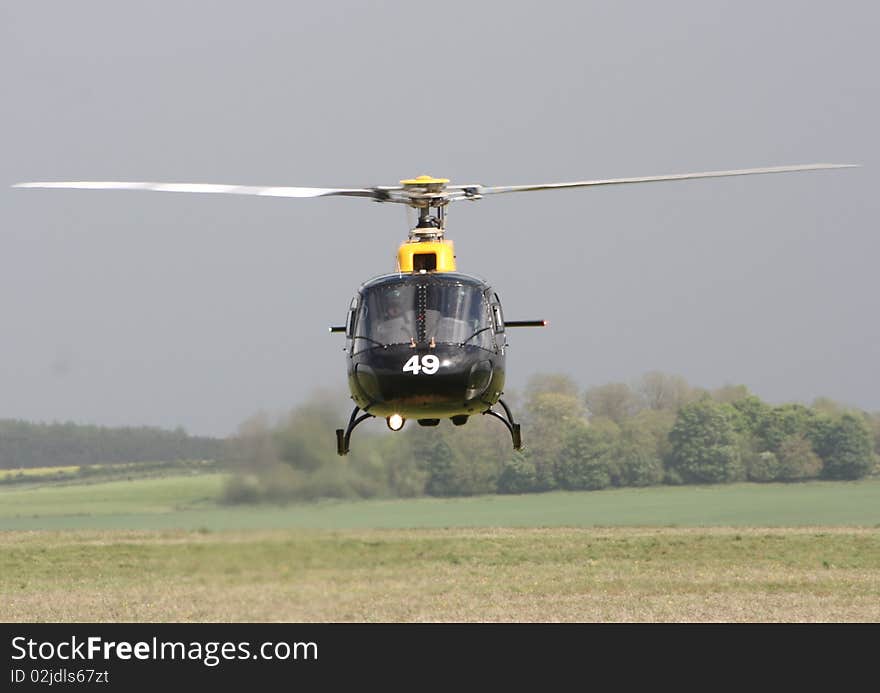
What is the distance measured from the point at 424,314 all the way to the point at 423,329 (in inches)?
9.1

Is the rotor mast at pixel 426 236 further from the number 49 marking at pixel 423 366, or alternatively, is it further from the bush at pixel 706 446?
the bush at pixel 706 446

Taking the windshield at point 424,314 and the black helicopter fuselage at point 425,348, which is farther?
the windshield at point 424,314

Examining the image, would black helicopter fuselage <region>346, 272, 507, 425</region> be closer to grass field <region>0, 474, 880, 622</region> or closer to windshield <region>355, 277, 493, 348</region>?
windshield <region>355, 277, 493, 348</region>

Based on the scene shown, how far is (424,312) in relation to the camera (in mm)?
18266

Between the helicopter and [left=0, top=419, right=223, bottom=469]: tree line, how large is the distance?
3393 centimetres

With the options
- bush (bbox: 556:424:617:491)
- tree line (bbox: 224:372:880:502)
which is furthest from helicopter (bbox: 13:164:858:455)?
bush (bbox: 556:424:617:491)

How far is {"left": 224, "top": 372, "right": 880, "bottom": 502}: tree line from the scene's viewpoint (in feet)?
172

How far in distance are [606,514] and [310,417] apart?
30.4 metres

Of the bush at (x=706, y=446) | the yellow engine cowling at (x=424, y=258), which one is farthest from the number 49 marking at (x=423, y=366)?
the bush at (x=706, y=446)

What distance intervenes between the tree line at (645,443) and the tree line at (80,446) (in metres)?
9.98

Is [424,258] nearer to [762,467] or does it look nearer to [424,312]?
[424,312]

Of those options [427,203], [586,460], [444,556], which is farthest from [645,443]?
[427,203]

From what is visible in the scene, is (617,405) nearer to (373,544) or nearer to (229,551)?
(373,544)

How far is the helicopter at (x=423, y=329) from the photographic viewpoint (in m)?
17.9
